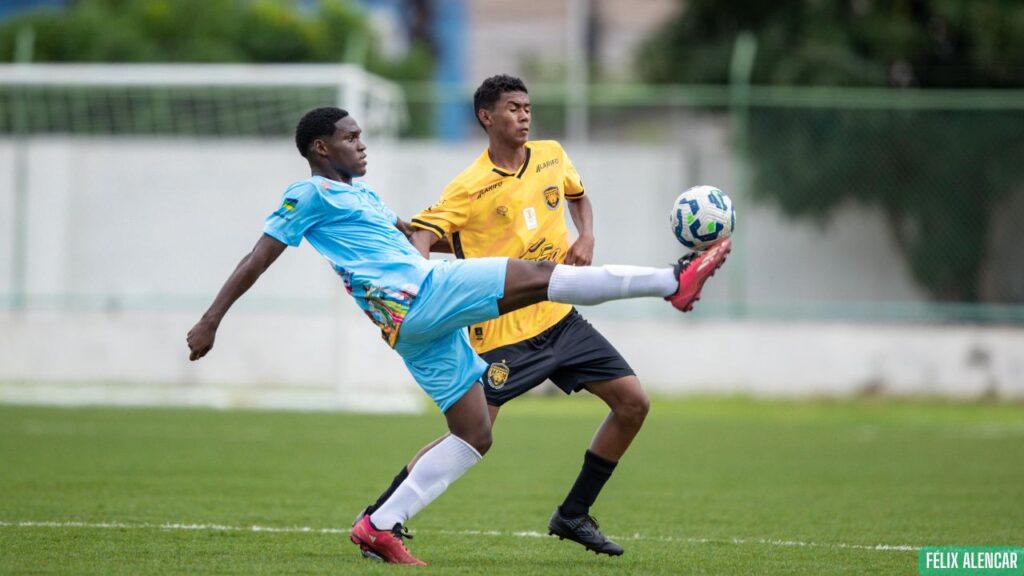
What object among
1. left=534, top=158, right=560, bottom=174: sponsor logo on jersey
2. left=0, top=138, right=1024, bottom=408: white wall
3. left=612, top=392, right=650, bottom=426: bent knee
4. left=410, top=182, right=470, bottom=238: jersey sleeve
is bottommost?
left=0, top=138, right=1024, bottom=408: white wall

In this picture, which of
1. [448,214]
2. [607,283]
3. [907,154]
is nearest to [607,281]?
[607,283]

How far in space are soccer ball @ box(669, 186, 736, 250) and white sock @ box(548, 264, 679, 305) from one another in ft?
1.14

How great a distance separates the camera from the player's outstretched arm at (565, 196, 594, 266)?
7.10 m

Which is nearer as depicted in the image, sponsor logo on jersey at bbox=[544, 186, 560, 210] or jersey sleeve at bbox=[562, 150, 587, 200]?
sponsor logo on jersey at bbox=[544, 186, 560, 210]

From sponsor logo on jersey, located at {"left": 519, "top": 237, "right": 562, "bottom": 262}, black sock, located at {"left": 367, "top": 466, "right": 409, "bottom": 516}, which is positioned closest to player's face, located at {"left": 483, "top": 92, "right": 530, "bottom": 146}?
sponsor logo on jersey, located at {"left": 519, "top": 237, "right": 562, "bottom": 262}

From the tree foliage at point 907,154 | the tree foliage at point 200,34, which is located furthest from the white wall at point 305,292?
the tree foliage at point 200,34

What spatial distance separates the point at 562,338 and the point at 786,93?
11345mm

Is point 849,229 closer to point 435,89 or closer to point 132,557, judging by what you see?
point 435,89

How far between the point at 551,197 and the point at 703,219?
130 centimetres

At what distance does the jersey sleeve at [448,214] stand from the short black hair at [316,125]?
0.74 m

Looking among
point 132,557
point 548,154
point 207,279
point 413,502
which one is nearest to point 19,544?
point 132,557

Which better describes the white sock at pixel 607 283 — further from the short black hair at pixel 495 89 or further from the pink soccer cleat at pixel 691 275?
the short black hair at pixel 495 89

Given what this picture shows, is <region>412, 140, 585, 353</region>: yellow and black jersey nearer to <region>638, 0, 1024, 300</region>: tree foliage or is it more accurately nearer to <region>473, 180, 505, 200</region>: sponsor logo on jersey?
<region>473, 180, 505, 200</region>: sponsor logo on jersey

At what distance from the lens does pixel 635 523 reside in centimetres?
807
